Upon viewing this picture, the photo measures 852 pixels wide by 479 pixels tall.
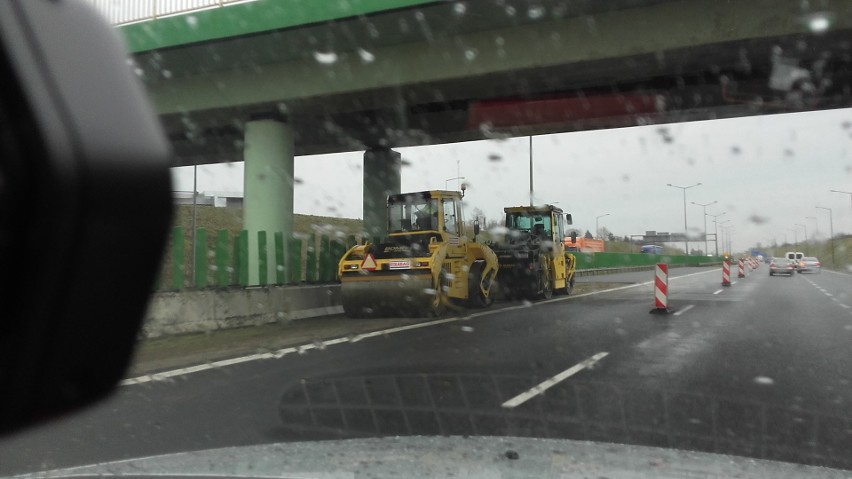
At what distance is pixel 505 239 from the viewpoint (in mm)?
21203

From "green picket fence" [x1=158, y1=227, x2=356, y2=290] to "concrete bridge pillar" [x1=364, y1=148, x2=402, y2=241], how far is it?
3.80 metres

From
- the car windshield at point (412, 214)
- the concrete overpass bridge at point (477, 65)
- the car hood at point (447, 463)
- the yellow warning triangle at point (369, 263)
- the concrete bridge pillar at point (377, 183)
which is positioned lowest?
the car hood at point (447, 463)

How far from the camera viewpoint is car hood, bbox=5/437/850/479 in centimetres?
341

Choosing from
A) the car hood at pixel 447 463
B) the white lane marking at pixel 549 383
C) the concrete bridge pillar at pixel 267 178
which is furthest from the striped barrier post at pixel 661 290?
the car hood at pixel 447 463

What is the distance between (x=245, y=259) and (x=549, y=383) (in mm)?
8911

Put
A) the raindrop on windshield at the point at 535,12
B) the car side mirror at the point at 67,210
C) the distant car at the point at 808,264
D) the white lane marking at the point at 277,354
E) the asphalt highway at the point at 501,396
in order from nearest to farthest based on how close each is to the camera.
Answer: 1. the car side mirror at the point at 67,210
2. the asphalt highway at the point at 501,396
3. the white lane marking at the point at 277,354
4. the raindrop on windshield at the point at 535,12
5. the distant car at the point at 808,264

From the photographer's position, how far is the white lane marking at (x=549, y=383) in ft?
21.4

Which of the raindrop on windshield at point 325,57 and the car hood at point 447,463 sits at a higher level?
the raindrop on windshield at point 325,57

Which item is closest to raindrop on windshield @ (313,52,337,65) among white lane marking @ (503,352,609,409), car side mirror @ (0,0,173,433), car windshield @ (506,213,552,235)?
car windshield @ (506,213,552,235)

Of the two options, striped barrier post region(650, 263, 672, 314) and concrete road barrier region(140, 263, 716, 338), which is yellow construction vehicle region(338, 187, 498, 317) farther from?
striped barrier post region(650, 263, 672, 314)

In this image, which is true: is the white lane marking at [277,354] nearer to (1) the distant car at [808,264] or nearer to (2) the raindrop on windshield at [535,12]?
(2) the raindrop on windshield at [535,12]

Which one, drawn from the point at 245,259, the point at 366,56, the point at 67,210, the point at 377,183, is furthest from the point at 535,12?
the point at 67,210

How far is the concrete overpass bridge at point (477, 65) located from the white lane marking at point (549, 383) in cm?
636

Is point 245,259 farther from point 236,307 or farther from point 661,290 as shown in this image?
point 661,290
